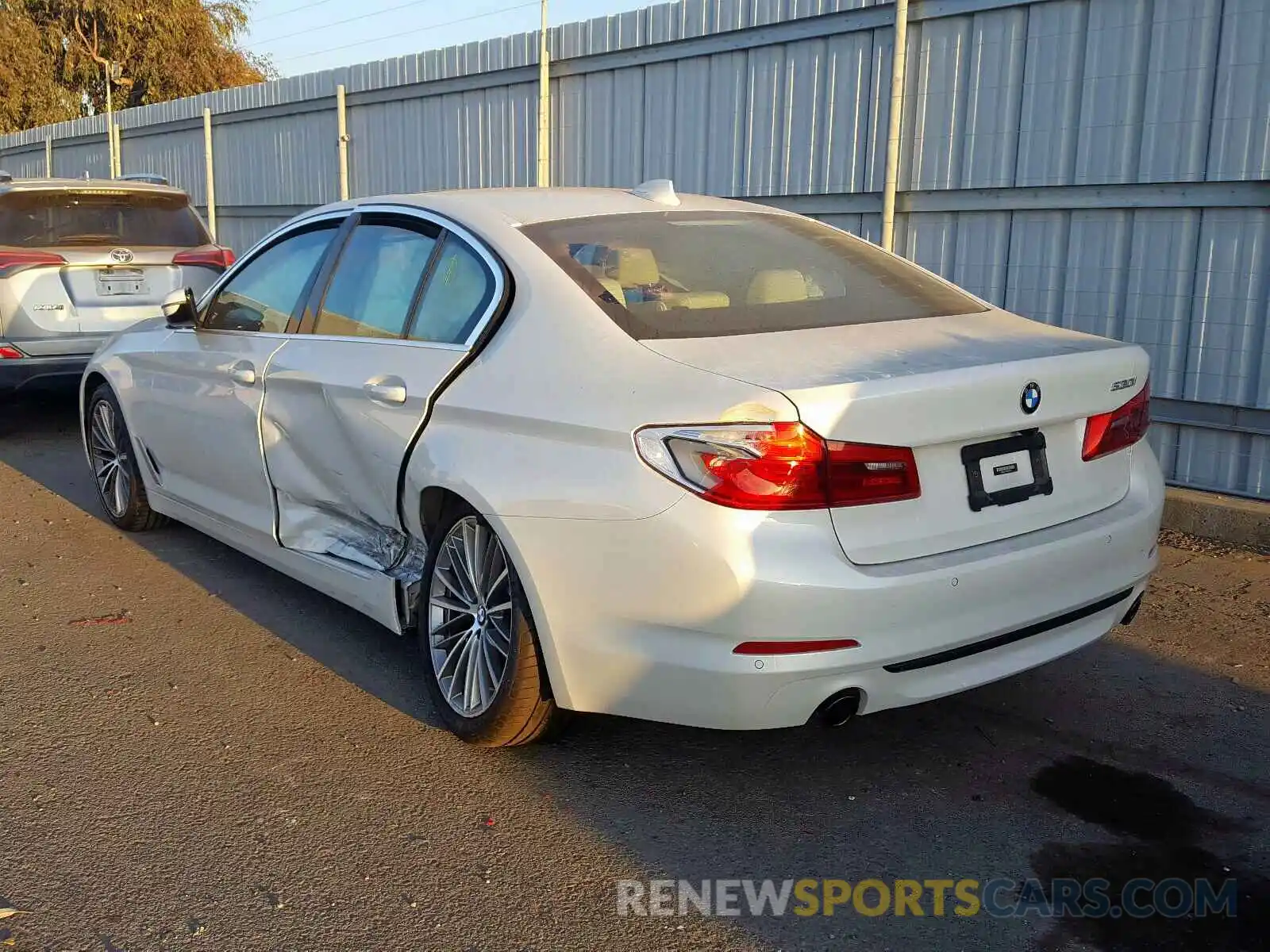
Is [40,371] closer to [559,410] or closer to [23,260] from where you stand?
[23,260]

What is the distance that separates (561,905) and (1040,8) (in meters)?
5.50

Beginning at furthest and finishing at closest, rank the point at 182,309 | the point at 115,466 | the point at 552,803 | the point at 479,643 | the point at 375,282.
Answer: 1. the point at 115,466
2. the point at 182,309
3. the point at 375,282
4. the point at 479,643
5. the point at 552,803

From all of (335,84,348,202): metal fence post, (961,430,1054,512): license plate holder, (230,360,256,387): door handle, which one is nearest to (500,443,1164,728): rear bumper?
(961,430,1054,512): license plate holder

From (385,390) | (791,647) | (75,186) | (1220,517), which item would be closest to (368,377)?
(385,390)

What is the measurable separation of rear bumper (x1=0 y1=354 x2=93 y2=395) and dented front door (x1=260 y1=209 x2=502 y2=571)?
14.0 ft

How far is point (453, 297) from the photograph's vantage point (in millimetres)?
3773

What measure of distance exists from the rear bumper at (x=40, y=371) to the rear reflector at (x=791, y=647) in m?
6.43

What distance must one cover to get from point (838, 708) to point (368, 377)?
1.84 m

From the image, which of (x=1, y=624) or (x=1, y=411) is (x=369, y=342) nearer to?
(x=1, y=624)

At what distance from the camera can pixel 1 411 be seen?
9.88m

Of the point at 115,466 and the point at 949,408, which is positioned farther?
the point at 115,466

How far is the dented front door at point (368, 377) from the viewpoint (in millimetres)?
3691

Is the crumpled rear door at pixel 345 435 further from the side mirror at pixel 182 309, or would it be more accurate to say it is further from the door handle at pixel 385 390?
→ the side mirror at pixel 182 309

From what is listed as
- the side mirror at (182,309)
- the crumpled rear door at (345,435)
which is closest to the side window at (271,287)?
the side mirror at (182,309)
